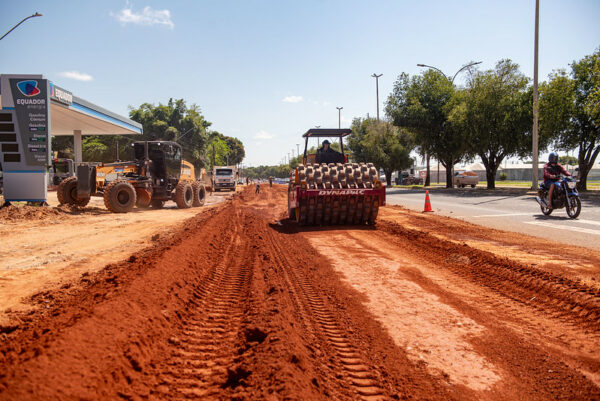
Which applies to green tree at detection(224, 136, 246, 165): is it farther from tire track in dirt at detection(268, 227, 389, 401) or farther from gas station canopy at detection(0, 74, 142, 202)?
tire track in dirt at detection(268, 227, 389, 401)

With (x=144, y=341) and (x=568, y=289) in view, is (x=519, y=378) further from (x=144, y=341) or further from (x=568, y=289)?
(x=144, y=341)

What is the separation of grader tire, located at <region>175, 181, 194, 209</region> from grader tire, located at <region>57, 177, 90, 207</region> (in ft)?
11.6

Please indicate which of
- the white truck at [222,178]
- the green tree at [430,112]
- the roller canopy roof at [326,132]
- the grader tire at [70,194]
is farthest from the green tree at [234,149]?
the roller canopy roof at [326,132]

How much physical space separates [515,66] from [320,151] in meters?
28.2

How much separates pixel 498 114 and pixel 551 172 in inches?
799

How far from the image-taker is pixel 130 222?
1216 cm

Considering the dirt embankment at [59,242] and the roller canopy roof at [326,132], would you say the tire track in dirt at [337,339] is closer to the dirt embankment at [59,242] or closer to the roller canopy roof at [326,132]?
the dirt embankment at [59,242]

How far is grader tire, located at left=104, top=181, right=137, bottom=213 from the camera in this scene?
14359 mm

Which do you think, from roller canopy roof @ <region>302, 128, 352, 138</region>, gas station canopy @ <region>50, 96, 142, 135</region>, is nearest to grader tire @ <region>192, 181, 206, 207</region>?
roller canopy roof @ <region>302, 128, 352, 138</region>

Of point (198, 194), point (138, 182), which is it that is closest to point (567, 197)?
point (198, 194)

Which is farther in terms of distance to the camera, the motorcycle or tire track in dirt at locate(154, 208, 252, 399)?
the motorcycle

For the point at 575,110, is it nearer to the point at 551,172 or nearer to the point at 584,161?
the point at 584,161

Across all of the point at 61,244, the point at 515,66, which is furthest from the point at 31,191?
the point at 515,66

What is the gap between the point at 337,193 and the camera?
9.73m
